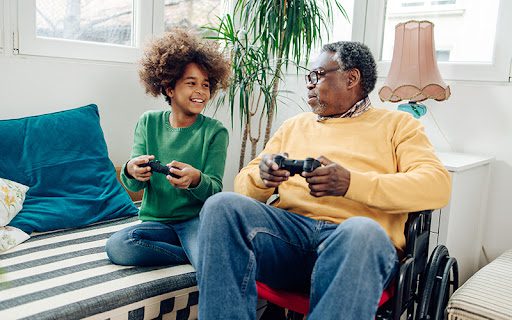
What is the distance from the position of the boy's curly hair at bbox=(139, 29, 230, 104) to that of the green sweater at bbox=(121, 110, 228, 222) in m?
0.17

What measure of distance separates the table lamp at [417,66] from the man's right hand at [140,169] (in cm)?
115

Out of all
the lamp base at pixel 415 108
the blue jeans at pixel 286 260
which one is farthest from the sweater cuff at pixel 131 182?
the lamp base at pixel 415 108

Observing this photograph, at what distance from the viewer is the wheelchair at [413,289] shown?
4.33ft

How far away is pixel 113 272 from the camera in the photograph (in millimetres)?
1498

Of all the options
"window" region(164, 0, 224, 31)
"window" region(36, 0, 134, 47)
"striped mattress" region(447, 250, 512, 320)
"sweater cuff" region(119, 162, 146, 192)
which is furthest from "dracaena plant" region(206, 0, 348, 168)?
"striped mattress" region(447, 250, 512, 320)

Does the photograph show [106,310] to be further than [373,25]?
No

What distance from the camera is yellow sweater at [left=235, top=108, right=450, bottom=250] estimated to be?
53.2 inches

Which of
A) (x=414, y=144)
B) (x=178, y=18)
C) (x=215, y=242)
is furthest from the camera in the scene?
(x=178, y=18)

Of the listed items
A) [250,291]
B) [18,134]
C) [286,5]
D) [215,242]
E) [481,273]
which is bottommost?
[481,273]

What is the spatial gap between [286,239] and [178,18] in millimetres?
1622

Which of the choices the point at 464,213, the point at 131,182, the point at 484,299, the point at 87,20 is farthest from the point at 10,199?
the point at 464,213

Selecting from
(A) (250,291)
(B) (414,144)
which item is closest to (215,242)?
(A) (250,291)

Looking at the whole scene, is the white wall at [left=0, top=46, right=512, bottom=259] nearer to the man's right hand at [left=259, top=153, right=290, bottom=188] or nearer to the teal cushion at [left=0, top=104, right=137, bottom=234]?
the teal cushion at [left=0, top=104, right=137, bottom=234]

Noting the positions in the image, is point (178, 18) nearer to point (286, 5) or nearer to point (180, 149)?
point (286, 5)
